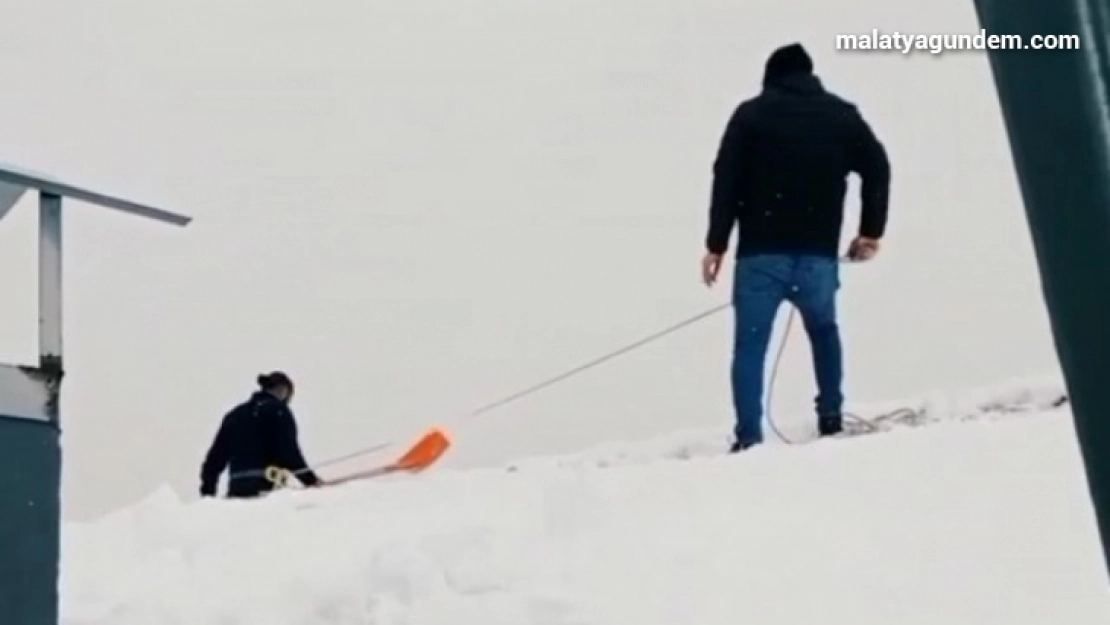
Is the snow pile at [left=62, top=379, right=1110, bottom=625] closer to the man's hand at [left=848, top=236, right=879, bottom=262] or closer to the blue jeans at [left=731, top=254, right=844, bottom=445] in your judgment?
the blue jeans at [left=731, top=254, right=844, bottom=445]

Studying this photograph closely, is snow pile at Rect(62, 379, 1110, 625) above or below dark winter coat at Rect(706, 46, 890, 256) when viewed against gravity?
below

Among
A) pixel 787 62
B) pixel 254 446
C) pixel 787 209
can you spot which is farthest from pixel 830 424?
pixel 254 446

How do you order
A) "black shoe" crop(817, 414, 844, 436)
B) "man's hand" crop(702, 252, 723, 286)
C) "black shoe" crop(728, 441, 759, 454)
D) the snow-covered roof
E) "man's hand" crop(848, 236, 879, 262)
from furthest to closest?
"man's hand" crop(848, 236, 879, 262)
"black shoe" crop(817, 414, 844, 436)
"man's hand" crop(702, 252, 723, 286)
"black shoe" crop(728, 441, 759, 454)
the snow-covered roof

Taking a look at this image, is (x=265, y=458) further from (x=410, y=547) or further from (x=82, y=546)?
(x=410, y=547)

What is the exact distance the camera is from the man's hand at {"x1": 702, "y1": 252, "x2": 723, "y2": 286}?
254 inches

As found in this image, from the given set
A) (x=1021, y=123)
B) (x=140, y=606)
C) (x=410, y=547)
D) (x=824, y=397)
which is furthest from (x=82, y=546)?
(x=1021, y=123)

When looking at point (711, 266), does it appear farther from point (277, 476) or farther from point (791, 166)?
point (277, 476)

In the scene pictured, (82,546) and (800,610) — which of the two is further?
(82,546)

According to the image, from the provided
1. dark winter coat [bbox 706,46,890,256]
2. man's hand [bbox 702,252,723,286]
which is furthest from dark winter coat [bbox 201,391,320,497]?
dark winter coat [bbox 706,46,890,256]

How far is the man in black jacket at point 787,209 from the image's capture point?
6.35 m

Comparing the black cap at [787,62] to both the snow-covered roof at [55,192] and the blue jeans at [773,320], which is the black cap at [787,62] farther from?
the snow-covered roof at [55,192]

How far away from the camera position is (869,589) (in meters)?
3.91

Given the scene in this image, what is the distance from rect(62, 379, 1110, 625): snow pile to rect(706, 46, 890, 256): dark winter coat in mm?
1054

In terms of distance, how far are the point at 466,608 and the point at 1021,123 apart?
3.18m
